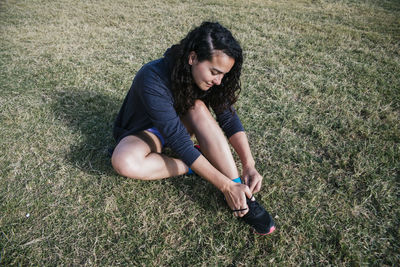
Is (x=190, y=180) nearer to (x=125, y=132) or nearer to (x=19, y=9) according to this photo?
(x=125, y=132)

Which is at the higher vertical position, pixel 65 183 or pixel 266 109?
pixel 266 109

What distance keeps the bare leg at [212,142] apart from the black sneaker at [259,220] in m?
0.27

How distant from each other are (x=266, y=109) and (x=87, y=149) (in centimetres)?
197

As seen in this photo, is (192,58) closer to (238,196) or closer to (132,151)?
(132,151)

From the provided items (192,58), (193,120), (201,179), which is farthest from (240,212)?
(192,58)

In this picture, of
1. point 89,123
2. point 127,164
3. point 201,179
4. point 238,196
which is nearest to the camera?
point 238,196

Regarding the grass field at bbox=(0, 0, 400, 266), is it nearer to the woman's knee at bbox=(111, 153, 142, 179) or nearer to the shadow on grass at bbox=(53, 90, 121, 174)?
the shadow on grass at bbox=(53, 90, 121, 174)

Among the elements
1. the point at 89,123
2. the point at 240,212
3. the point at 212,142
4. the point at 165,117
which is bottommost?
the point at 89,123

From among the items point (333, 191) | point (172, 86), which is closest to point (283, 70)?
point (333, 191)

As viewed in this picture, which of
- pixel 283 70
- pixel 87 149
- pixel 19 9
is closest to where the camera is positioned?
pixel 87 149

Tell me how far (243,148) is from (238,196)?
Answer: 0.46 meters

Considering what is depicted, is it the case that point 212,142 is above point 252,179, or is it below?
above

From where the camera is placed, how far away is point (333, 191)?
2.19 meters

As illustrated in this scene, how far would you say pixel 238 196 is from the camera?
1.84 meters
